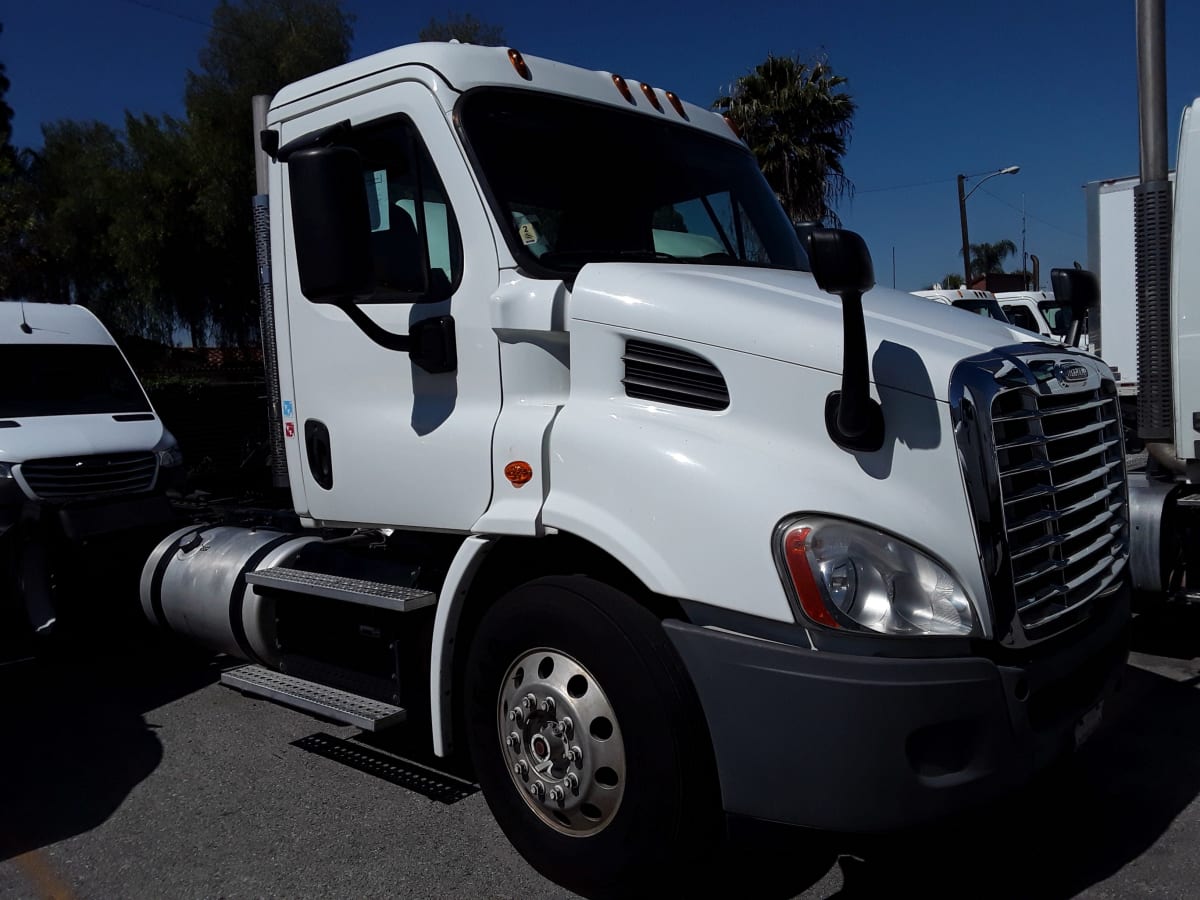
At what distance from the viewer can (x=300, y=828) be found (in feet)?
13.9

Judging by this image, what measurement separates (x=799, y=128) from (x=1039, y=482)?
66.7 feet

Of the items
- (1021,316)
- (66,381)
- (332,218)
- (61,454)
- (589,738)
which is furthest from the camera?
(1021,316)

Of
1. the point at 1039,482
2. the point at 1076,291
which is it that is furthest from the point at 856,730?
the point at 1076,291

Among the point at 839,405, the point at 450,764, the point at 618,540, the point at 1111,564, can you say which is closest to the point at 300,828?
the point at 450,764

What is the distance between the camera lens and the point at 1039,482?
10.7 ft

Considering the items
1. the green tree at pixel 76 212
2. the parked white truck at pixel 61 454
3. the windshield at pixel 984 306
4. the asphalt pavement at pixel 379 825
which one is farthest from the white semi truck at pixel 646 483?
the green tree at pixel 76 212

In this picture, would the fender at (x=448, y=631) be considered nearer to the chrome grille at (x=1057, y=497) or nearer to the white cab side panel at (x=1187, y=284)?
the chrome grille at (x=1057, y=497)

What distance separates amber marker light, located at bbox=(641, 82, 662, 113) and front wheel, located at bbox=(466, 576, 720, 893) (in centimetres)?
217

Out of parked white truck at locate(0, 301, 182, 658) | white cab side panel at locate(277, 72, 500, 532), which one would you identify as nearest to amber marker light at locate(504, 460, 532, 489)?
white cab side panel at locate(277, 72, 500, 532)

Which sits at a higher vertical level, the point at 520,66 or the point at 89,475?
the point at 520,66

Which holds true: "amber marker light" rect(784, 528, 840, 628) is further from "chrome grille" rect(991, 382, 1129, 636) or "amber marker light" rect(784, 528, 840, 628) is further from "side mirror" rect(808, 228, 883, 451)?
"chrome grille" rect(991, 382, 1129, 636)

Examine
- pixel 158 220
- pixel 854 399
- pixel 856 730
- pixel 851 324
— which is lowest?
pixel 856 730

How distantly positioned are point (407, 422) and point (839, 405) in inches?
69.4

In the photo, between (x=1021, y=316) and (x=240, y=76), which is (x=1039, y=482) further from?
(x=240, y=76)
